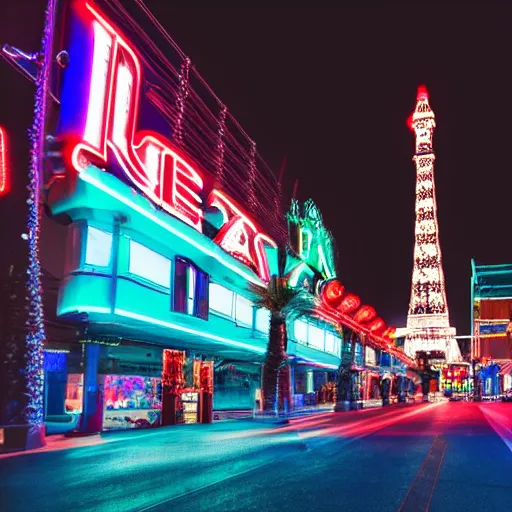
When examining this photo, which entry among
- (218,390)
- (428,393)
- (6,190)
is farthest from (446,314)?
(6,190)

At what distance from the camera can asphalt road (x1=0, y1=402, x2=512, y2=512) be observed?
9078 millimetres

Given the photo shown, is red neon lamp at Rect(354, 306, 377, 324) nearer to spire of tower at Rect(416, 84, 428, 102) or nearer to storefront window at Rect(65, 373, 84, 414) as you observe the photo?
storefront window at Rect(65, 373, 84, 414)

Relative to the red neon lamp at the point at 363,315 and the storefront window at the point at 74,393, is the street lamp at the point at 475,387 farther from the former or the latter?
the storefront window at the point at 74,393

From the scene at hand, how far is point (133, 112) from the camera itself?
22266 mm

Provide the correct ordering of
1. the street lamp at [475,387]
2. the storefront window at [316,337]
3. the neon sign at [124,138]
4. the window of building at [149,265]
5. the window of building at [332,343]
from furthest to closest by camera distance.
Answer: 1. the street lamp at [475,387]
2. the window of building at [332,343]
3. the storefront window at [316,337]
4. the window of building at [149,265]
5. the neon sign at [124,138]

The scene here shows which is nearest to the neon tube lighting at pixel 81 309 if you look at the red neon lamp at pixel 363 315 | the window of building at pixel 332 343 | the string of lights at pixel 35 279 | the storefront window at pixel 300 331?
the string of lights at pixel 35 279

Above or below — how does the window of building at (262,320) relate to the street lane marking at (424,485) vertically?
above

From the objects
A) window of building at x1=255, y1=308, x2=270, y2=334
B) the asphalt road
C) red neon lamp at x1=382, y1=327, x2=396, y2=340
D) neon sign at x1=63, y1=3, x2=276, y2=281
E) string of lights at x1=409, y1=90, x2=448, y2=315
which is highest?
string of lights at x1=409, y1=90, x2=448, y2=315

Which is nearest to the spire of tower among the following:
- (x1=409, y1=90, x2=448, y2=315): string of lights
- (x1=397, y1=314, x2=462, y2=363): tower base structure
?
(x1=409, y1=90, x2=448, y2=315): string of lights

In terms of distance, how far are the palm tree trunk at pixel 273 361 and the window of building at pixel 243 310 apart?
2835mm

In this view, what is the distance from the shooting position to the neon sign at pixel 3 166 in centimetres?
1681

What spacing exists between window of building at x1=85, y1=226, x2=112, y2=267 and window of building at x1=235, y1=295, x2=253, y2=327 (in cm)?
1315

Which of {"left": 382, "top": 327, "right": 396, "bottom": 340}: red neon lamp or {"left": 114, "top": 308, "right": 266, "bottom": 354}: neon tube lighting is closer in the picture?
{"left": 114, "top": 308, "right": 266, "bottom": 354}: neon tube lighting

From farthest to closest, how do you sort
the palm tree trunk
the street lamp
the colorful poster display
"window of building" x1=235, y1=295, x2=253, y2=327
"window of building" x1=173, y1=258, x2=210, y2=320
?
1. the street lamp
2. "window of building" x1=235, y1=295, x2=253, y2=327
3. the palm tree trunk
4. "window of building" x1=173, y1=258, x2=210, y2=320
5. the colorful poster display
